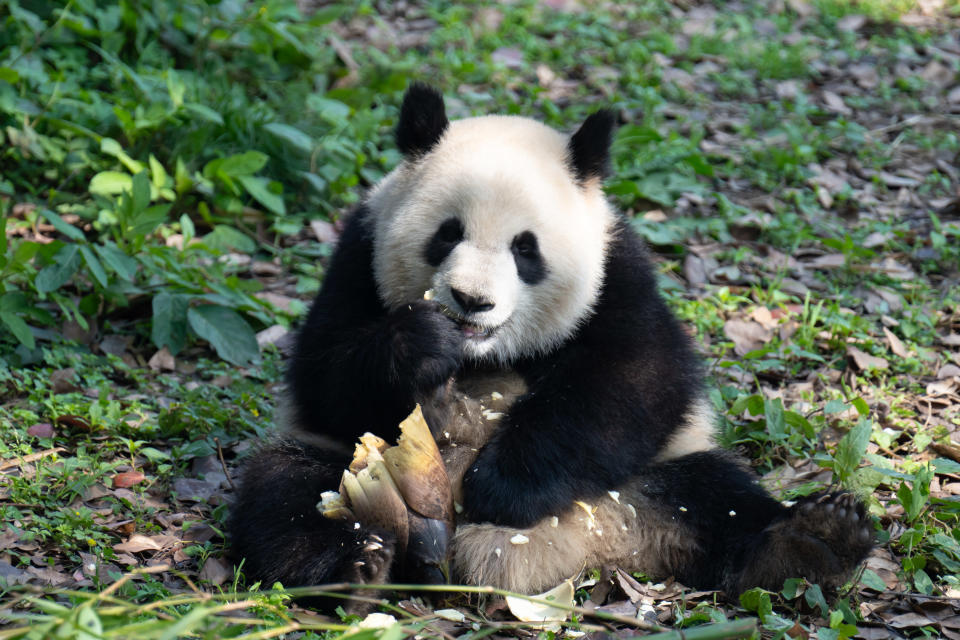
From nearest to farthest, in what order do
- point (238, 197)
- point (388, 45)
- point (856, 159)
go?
point (238, 197) < point (856, 159) < point (388, 45)

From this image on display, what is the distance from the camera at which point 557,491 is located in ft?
12.8

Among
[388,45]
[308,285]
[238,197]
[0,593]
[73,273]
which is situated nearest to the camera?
[0,593]

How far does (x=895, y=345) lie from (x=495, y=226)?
111 inches

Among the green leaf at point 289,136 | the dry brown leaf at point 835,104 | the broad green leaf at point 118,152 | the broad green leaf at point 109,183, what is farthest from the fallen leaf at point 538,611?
the dry brown leaf at point 835,104

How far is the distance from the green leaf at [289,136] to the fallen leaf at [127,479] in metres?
3.01

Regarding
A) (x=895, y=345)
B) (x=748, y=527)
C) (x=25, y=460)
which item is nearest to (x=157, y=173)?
(x=25, y=460)

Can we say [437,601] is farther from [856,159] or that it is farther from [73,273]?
[856,159]

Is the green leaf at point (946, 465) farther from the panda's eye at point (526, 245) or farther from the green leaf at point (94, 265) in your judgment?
the green leaf at point (94, 265)

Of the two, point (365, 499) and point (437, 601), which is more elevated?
point (365, 499)

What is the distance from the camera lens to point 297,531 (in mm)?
3770

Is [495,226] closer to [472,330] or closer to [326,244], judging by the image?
[472,330]

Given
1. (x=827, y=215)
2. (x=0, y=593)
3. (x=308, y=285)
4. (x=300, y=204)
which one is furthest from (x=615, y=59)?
(x=0, y=593)

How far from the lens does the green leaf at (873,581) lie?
12.4ft

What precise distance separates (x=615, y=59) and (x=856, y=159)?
8.22 ft
